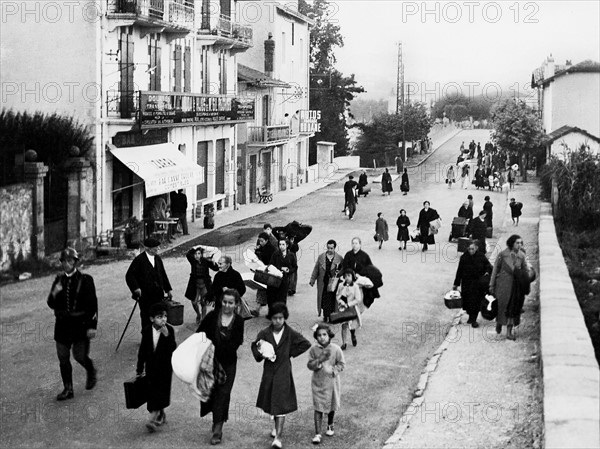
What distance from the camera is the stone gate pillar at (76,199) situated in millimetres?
25578

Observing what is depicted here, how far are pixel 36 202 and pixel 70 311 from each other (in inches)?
467

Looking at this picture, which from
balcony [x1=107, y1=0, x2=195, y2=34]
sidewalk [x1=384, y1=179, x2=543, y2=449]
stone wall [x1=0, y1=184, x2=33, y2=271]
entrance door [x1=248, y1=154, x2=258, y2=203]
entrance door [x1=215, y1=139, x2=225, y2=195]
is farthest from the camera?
entrance door [x1=248, y1=154, x2=258, y2=203]

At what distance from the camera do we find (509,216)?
125ft

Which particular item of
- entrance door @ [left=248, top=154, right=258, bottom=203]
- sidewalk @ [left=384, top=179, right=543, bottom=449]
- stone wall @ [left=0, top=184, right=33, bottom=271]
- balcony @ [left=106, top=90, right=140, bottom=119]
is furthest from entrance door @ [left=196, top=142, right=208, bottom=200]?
sidewalk @ [left=384, top=179, right=543, bottom=449]

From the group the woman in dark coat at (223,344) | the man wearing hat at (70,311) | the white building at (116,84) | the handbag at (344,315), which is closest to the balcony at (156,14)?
the white building at (116,84)

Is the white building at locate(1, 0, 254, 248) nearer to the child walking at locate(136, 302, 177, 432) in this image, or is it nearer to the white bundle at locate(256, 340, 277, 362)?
the child walking at locate(136, 302, 177, 432)

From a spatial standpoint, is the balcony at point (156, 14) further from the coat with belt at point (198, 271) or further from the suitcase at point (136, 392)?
the suitcase at point (136, 392)

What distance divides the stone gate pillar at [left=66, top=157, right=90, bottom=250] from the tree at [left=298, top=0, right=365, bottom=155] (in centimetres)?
5006

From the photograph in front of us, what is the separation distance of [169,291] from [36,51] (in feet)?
52.9

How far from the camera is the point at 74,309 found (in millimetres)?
11992

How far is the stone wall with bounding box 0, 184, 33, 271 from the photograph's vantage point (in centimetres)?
2194

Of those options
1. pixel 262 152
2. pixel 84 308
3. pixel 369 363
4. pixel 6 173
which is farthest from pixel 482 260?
pixel 262 152

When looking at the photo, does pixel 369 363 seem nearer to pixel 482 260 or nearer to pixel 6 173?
pixel 482 260

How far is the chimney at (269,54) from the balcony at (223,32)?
909cm
